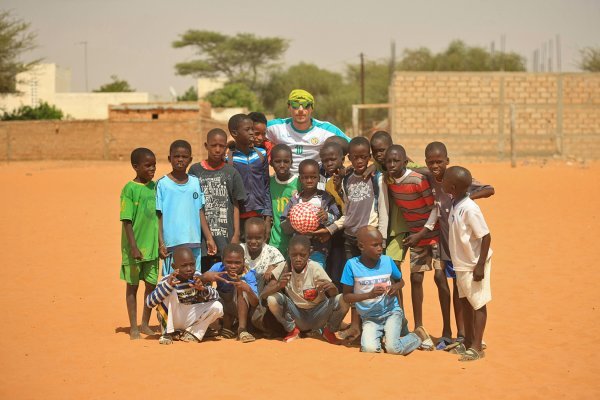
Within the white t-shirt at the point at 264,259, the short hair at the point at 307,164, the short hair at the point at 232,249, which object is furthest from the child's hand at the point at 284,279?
the short hair at the point at 307,164

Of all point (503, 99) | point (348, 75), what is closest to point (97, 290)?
point (503, 99)

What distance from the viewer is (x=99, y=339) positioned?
6.86 m

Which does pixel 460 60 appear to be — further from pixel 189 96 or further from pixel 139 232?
pixel 139 232

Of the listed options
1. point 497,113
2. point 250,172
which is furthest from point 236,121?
point 497,113

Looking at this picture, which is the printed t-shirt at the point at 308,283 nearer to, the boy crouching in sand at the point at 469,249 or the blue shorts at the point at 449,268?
the blue shorts at the point at 449,268

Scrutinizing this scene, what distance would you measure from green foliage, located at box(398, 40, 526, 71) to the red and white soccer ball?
48.3 meters

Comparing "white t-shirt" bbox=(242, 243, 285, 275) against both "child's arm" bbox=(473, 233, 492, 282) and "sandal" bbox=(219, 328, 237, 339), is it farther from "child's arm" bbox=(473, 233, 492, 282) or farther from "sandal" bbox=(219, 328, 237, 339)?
"child's arm" bbox=(473, 233, 492, 282)

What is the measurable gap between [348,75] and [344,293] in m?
61.9

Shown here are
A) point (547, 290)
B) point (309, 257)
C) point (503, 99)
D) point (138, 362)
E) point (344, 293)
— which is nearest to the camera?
point (138, 362)

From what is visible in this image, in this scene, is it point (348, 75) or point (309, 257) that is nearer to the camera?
point (309, 257)

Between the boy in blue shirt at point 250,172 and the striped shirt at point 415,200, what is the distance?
1.19m

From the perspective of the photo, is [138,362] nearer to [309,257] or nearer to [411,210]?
[309,257]

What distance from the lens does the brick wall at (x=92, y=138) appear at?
3142 cm

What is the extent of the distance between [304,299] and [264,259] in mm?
486
